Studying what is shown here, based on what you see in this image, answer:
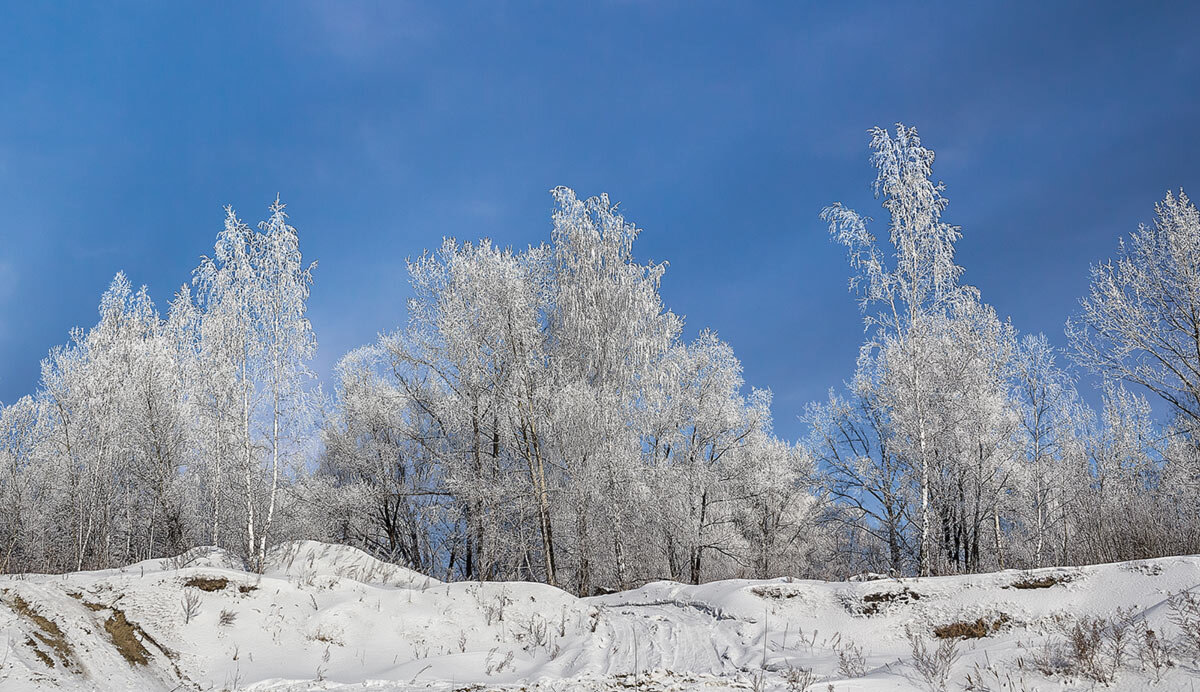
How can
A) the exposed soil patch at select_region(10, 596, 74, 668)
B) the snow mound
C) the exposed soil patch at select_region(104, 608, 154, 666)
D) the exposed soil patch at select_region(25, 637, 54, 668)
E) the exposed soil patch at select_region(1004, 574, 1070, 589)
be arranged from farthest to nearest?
the snow mound
the exposed soil patch at select_region(1004, 574, 1070, 589)
the exposed soil patch at select_region(104, 608, 154, 666)
the exposed soil patch at select_region(10, 596, 74, 668)
the exposed soil patch at select_region(25, 637, 54, 668)

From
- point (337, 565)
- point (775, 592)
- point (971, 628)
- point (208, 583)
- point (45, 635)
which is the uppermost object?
point (337, 565)

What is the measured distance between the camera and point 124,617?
7605 millimetres

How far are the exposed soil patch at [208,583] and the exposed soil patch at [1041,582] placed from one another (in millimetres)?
8987

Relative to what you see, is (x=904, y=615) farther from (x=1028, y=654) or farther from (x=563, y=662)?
(x=563, y=662)

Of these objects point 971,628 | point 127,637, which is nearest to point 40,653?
point 127,637

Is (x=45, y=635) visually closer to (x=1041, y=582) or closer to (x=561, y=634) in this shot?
(x=561, y=634)

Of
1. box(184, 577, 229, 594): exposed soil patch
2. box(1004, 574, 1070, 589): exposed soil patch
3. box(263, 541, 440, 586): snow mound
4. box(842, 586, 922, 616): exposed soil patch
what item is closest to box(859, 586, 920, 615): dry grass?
box(842, 586, 922, 616): exposed soil patch

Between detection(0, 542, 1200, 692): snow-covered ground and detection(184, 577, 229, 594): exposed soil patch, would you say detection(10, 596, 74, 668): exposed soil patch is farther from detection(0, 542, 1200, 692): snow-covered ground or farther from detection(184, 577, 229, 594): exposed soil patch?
detection(184, 577, 229, 594): exposed soil patch

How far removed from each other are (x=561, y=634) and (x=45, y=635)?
16.8 ft

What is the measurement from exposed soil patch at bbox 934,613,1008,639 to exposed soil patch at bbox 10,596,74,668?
8.08 metres

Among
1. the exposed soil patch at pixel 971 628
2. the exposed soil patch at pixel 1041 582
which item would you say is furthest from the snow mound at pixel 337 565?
the exposed soil patch at pixel 1041 582

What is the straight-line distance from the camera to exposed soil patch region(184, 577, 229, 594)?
8.78 metres

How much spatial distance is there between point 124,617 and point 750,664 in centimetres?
638

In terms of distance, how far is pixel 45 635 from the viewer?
243 inches
